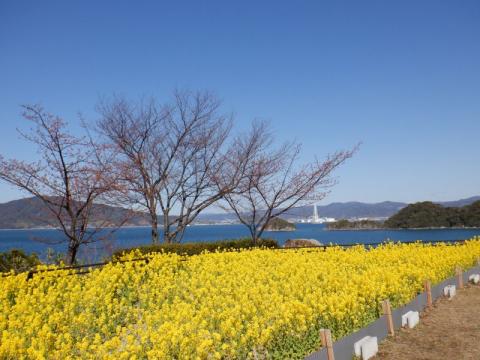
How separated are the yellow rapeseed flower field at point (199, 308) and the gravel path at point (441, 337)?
68 cm

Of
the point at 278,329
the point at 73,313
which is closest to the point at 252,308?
the point at 278,329

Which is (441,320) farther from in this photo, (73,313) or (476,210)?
(476,210)

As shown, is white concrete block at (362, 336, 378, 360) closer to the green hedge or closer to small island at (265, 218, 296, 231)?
the green hedge

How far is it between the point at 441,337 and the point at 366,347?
2.12 meters

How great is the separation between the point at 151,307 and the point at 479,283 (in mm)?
9935

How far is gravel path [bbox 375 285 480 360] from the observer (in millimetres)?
6746

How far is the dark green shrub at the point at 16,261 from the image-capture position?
13.6 metres

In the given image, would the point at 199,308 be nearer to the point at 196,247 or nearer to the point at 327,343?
the point at 327,343

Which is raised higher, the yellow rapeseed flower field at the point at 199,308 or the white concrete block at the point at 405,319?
Result: the yellow rapeseed flower field at the point at 199,308

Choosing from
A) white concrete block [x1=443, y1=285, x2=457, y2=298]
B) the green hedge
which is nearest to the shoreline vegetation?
the green hedge

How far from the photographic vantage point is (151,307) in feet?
29.4

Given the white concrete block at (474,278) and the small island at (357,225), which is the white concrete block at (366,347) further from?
the small island at (357,225)

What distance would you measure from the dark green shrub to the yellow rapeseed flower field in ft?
11.9

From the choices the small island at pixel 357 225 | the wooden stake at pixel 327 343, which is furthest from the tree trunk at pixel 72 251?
the small island at pixel 357 225
